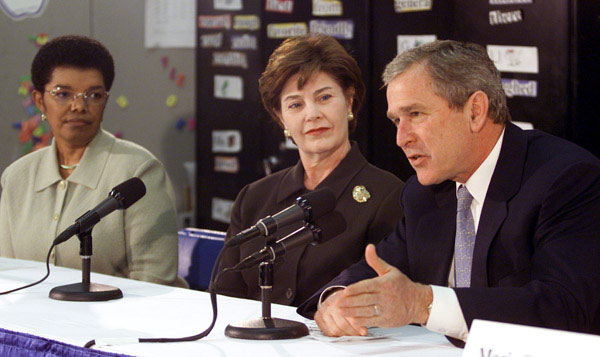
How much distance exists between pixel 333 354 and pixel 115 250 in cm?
142

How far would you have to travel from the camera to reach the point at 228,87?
6.15 meters

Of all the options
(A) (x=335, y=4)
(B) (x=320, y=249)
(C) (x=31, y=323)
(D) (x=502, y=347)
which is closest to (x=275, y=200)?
(B) (x=320, y=249)

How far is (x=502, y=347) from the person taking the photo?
1.38m

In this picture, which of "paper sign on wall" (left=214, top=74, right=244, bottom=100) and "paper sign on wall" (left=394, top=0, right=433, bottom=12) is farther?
"paper sign on wall" (left=214, top=74, right=244, bottom=100)

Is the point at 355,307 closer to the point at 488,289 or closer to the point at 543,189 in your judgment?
the point at 488,289

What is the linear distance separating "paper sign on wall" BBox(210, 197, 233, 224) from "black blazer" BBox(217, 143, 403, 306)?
11.0 feet

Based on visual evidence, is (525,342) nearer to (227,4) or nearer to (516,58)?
(516,58)

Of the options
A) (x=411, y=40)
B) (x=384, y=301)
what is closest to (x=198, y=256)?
(x=384, y=301)

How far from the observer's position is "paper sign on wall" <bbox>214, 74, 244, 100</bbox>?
6094 millimetres

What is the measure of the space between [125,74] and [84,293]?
3.84 metres

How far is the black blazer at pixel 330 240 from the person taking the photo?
103 inches

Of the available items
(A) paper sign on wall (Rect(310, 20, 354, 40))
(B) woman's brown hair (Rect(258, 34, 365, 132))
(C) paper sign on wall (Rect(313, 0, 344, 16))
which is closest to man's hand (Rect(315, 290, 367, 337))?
(B) woman's brown hair (Rect(258, 34, 365, 132))

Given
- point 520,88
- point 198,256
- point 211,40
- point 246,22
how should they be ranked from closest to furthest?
point 198,256, point 520,88, point 246,22, point 211,40

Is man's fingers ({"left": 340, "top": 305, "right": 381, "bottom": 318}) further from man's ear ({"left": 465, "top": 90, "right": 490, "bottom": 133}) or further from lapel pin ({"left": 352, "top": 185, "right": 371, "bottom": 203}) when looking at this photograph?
lapel pin ({"left": 352, "top": 185, "right": 371, "bottom": 203})
